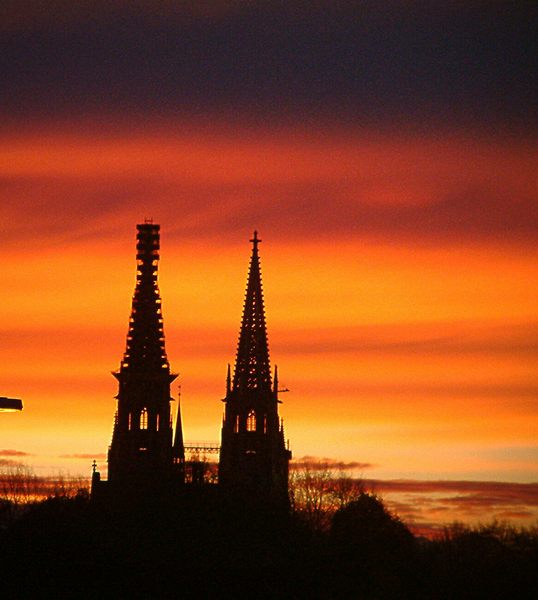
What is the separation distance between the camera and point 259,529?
13150 cm

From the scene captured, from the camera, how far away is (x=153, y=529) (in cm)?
12762

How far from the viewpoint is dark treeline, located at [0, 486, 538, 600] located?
10950 centimetres

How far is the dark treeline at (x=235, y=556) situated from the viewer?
109500mm

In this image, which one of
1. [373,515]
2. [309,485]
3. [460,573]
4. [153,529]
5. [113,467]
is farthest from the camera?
[113,467]

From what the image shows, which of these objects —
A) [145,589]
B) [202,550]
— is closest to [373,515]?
[202,550]

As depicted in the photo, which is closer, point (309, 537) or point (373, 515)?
point (309, 537)

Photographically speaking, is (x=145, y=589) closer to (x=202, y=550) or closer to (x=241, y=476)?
(x=202, y=550)

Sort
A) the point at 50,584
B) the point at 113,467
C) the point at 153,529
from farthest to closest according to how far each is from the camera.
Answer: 1. the point at 113,467
2. the point at 153,529
3. the point at 50,584

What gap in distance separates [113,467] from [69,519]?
6617 cm

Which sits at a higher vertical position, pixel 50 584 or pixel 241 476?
pixel 241 476

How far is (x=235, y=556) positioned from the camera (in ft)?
391

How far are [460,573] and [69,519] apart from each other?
2234 cm

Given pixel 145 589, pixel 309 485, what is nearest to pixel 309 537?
pixel 145 589

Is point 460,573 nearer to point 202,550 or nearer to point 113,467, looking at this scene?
point 202,550
